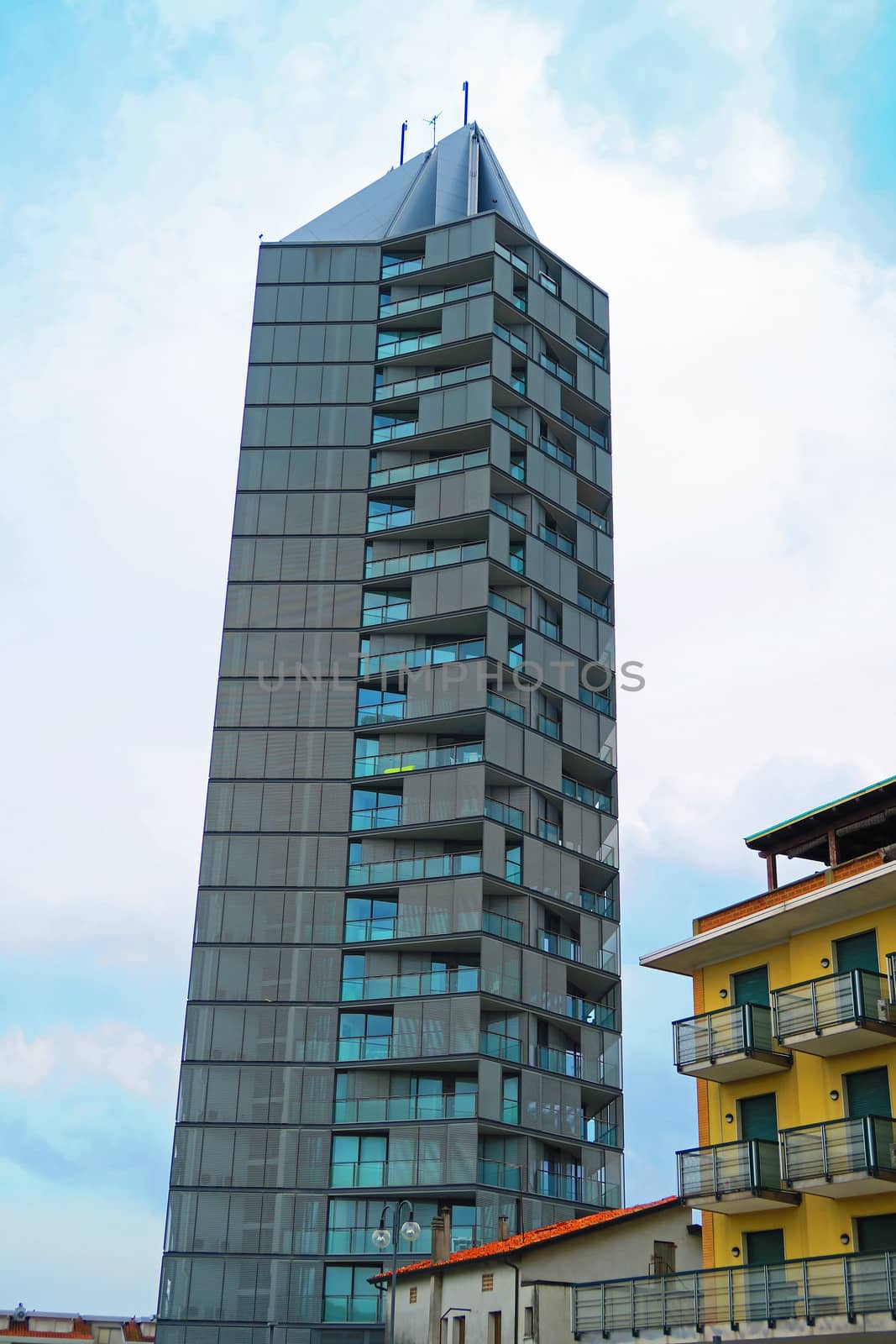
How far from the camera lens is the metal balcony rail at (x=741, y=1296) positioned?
30.3 metres

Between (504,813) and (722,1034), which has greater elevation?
(504,813)

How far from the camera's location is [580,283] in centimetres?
7638

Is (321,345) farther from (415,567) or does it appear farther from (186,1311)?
(186,1311)

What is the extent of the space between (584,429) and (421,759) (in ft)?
67.8

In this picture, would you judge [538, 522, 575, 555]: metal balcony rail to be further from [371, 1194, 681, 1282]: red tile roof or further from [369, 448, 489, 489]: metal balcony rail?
[371, 1194, 681, 1282]: red tile roof

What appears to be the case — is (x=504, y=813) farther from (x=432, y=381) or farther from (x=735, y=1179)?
(x=735, y=1179)

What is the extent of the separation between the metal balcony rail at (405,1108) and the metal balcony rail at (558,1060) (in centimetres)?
361

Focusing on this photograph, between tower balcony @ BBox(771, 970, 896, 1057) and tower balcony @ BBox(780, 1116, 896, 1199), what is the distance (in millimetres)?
1728

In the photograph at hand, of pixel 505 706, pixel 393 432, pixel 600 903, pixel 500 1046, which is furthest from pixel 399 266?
pixel 500 1046

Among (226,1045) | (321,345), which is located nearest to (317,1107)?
(226,1045)

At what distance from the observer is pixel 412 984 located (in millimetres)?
57406

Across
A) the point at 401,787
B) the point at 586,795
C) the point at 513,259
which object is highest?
the point at 513,259

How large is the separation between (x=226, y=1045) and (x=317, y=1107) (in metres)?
4.34

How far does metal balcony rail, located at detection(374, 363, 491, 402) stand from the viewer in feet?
226
